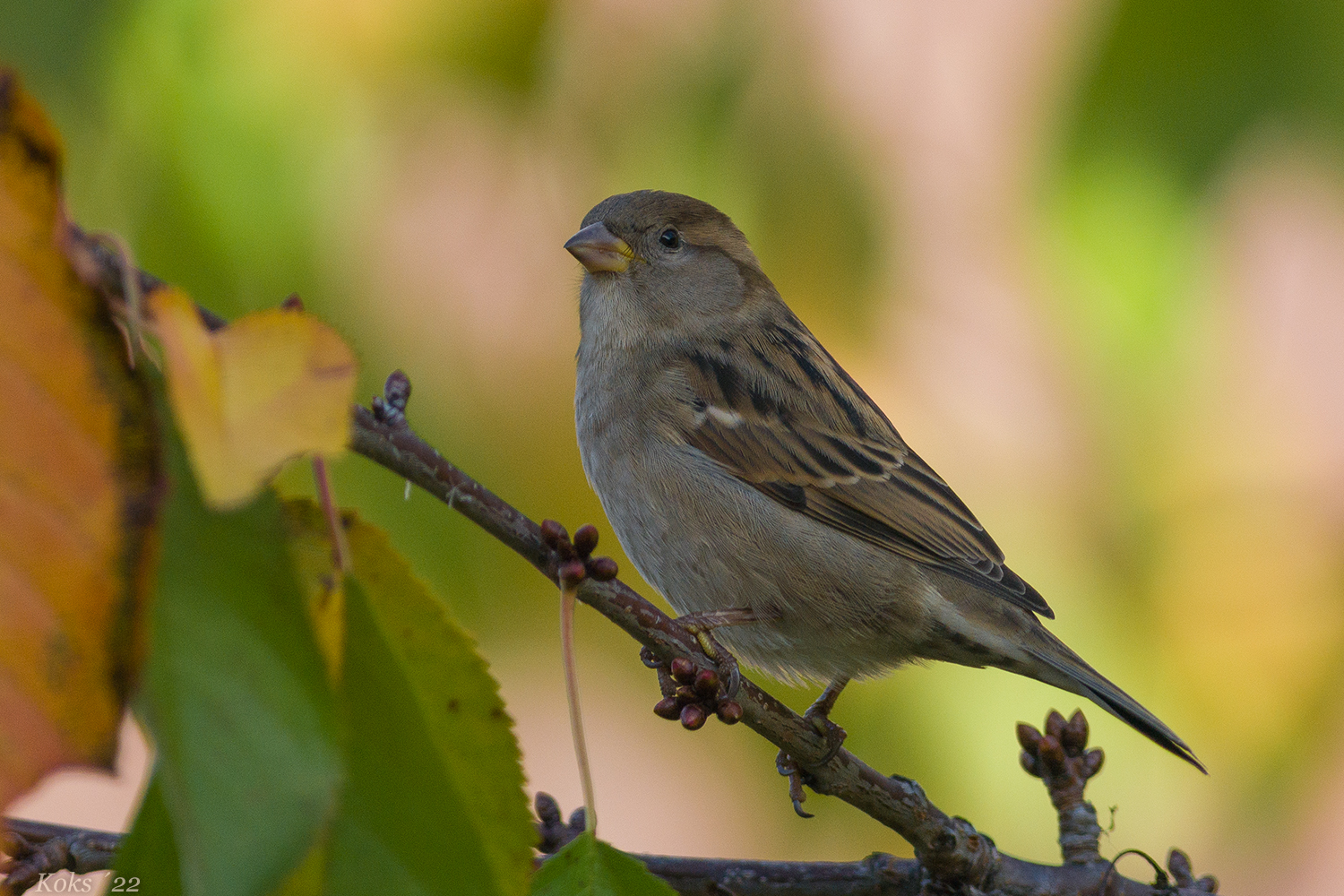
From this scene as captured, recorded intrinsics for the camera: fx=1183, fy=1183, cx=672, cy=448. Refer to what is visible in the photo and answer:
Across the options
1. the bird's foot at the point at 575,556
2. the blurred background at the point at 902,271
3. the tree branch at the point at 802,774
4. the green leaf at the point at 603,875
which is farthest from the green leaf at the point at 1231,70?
the green leaf at the point at 603,875

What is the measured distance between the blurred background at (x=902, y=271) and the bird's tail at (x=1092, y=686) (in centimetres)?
35

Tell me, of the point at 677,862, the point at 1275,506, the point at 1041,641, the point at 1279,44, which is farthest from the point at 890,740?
the point at 1279,44

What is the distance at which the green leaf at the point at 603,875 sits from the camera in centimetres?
116

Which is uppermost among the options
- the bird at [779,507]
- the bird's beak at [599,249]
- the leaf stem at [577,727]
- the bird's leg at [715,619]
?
the bird's beak at [599,249]

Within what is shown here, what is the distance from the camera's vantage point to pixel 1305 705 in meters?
3.14

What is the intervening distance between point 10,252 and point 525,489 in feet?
6.82

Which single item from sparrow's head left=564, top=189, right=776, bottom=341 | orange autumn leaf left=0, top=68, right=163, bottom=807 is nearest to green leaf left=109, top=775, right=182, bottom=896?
orange autumn leaf left=0, top=68, right=163, bottom=807

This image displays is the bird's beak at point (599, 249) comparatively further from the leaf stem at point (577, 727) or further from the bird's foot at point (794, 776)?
the leaf stem at point (577, 727)

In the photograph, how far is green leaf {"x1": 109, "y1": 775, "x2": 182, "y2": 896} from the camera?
0.99m

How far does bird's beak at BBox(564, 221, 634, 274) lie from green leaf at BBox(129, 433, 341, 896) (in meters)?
2.33

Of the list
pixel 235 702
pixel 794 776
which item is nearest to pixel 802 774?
pixel 794 776

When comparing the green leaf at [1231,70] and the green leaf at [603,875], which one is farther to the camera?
the green leaf at [1231,70]

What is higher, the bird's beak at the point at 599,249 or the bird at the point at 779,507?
the bird's beak at the point at 599,249

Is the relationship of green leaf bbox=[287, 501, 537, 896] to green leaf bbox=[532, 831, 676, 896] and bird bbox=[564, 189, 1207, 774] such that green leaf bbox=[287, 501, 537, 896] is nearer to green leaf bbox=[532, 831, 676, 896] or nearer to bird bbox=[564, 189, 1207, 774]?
green leaf bbox=[532, 831, 676, 896]
